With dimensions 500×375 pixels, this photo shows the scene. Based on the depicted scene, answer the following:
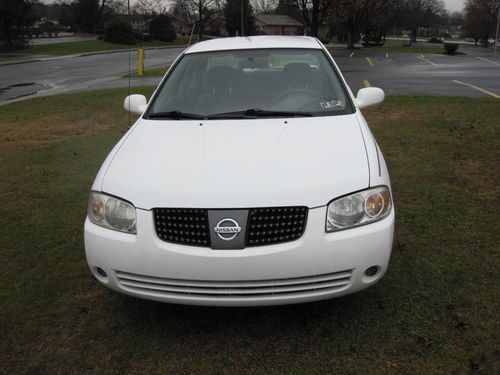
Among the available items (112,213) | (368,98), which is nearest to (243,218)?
(112,213)

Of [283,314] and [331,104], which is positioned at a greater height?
[331,104]

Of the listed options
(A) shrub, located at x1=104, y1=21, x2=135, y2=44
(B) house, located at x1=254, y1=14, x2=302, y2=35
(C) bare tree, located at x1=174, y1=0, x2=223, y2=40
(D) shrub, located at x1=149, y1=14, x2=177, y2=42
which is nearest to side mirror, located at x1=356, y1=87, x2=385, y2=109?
(A) shrub, located at x1=104, y1=21, x2=135, y2=44

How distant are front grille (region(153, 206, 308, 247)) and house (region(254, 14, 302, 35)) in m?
96.1

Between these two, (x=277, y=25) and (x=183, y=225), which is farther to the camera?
(x=277, y=25)

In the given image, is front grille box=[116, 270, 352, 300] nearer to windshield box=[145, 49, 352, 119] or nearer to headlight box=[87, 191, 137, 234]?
headlight box=[87, 191, 137, 234]

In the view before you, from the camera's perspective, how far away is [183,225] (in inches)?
106

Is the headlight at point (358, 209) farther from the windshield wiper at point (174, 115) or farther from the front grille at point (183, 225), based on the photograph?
the windshield wiper at point (174, 115)

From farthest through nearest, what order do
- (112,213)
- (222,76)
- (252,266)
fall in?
(222,76), (112,213), (252,266)

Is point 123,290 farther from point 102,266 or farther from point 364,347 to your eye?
point 364,347

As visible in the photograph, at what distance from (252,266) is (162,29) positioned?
2735 inches

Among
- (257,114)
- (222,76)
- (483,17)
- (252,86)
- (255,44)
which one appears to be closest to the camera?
(257,114)

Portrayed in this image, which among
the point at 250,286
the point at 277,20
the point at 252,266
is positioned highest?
the point at 277,20

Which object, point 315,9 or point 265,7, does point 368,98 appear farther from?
point 265,7

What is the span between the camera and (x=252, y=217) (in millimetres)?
2625
